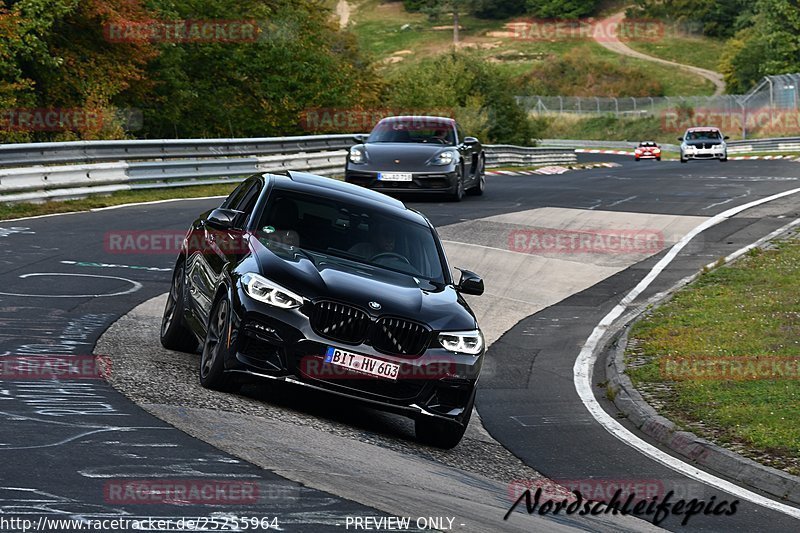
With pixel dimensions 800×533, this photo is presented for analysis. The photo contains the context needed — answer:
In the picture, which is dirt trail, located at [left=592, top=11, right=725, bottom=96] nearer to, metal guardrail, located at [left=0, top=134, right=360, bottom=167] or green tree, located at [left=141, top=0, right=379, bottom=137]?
green tree, located at [left=141, top=0, right=379, bottom=137]

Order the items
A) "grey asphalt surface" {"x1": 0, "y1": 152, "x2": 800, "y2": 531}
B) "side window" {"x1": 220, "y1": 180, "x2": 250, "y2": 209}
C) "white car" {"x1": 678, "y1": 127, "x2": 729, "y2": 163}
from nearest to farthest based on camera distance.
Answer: "grey asphalt surface" {"x1": 0, "y1": 152, "x2": 800, "y2": 531} < "side window" {"x1": 220, "y1": 180, "x2": 250, "y2": 209} < "white car" {"x1": 678, "y1": 127, "x2": 729, "y2": 163}

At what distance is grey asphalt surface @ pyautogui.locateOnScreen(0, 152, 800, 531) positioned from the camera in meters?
5.98

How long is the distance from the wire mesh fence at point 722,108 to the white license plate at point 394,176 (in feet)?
159

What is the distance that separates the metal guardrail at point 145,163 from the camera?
20.3 meters

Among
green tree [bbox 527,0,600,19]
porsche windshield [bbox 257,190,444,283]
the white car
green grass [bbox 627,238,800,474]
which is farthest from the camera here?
green tree [bbox 527,0,600,19]

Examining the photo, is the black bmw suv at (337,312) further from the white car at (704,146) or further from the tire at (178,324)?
the white car at (704,146)

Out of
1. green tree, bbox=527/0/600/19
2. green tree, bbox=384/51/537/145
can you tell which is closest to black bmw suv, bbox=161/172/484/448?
green tree, bbox=384/51/537/145

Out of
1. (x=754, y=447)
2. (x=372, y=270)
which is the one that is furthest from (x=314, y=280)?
(x=754, y=447)

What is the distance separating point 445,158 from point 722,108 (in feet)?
205

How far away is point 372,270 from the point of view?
8977 millimetres

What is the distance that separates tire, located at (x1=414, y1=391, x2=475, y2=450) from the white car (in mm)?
46464

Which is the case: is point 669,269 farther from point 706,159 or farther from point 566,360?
point 706,159

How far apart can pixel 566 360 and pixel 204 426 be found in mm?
6296

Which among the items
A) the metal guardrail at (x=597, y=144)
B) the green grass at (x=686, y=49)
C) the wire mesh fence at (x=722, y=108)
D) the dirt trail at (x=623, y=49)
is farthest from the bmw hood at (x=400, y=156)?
Result: the green grass at (x=686, y=49)
